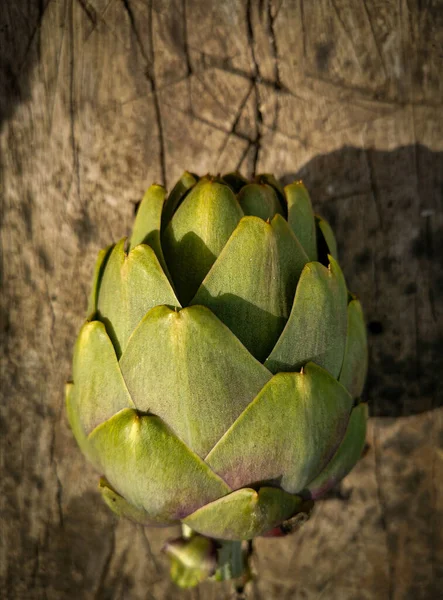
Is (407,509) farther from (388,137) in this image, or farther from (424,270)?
(388,137)

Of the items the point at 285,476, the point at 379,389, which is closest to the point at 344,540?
the point at 379,389

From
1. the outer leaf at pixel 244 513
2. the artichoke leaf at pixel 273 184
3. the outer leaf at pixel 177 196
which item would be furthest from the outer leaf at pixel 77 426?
the artichoke leaf at pixel 273 184

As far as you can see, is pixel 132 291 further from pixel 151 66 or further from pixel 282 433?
pixel 151 66

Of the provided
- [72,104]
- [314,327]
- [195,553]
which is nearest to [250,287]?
Result: [314,327]

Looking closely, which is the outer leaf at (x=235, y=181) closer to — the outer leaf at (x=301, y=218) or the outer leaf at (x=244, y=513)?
the outer leaf at (x=301, y=218)

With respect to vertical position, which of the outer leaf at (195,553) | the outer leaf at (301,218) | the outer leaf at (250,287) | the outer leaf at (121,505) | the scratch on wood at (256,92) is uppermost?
the scratch on wood at (256,92)

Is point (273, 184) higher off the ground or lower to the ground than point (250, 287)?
higher

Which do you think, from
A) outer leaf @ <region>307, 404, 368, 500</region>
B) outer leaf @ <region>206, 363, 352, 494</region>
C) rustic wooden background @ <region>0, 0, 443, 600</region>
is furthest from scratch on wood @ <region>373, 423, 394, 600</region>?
outer leaf @ <region>206, 363, 352, 494</region>
